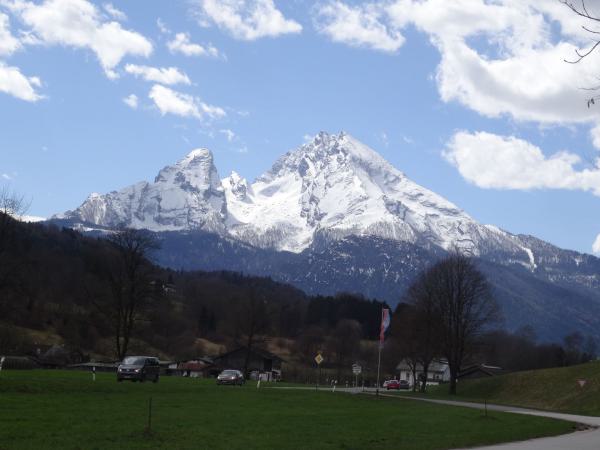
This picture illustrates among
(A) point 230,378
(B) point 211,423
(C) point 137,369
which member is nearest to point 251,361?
(A) point 230,378

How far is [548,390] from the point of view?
233 ft

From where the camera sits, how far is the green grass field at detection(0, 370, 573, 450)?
2161 centimetres

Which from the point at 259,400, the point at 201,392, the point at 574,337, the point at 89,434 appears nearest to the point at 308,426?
the point at 89,434

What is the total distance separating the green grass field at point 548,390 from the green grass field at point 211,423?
23274mm

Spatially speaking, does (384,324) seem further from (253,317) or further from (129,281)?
(253,317)

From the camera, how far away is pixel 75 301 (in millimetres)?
146625

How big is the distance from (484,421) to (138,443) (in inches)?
868

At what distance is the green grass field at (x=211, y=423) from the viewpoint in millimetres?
21609

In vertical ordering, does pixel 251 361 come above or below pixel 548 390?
above

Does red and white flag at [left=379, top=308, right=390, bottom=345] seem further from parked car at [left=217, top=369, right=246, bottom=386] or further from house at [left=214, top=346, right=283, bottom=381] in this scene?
house at [left=214, top=346, right=283, bottom=381]

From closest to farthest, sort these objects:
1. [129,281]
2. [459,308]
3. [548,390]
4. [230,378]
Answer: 1. [230,378]
2. [129,281]
3. [548,390]
4. [459,308]

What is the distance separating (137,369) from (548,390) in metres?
39.0

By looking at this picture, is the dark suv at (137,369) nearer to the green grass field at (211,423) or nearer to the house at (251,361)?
the green grass field at (211,423)

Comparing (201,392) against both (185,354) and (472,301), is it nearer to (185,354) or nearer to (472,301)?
(472,301)
